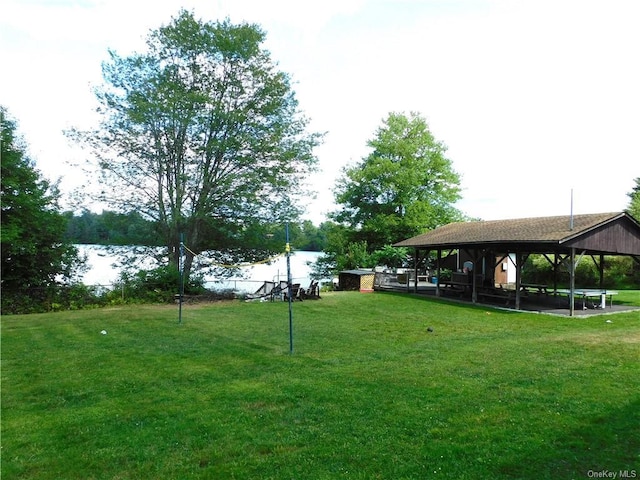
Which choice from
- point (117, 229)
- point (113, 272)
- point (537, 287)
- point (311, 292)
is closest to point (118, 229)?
point (117, 229)

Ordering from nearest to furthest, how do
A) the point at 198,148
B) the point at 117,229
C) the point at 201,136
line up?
the point at 117,229 < the point at 198,148 < the point at 201,136

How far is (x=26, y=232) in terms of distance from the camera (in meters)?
15.8

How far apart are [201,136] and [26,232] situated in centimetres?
911

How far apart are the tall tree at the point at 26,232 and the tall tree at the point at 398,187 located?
Answer: 2000 centimetres

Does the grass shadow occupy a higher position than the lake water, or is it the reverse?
the lake water

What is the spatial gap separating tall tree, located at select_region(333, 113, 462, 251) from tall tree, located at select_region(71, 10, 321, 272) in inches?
402

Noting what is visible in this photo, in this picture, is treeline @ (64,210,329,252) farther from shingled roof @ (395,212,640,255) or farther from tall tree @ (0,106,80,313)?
shingled roof @ (395,212,640,255)

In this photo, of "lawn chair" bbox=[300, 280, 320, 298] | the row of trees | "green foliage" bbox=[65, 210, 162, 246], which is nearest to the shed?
the row of trees

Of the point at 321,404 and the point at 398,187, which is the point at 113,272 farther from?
the point at 398,187

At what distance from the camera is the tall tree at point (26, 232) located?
15.2 meters

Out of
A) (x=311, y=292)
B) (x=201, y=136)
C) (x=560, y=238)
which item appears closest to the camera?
(x=560, y=238)

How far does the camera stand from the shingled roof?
43.9 feet

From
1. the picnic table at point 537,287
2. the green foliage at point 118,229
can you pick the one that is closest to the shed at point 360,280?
the picnic table at point 537,287

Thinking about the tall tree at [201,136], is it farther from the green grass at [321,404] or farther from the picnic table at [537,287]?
the picnic table at [537,287]
